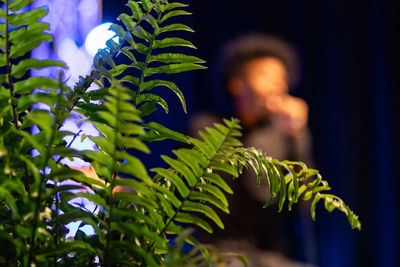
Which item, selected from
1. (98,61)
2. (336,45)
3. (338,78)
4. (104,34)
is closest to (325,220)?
(338,78)

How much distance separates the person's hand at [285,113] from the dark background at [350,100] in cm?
91

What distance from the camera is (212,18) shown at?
A: 2.65 m

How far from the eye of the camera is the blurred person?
1506mm

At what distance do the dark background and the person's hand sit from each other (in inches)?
35.9

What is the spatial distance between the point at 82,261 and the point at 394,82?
2889 millimetres

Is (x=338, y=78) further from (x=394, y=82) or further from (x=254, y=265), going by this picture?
(x=254, y=265)

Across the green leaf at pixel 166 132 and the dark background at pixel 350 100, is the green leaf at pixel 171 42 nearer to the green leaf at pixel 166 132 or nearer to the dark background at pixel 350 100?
the green leaf at pixel 166 132

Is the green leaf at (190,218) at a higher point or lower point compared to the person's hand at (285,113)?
lower

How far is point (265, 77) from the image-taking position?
1.81 metres

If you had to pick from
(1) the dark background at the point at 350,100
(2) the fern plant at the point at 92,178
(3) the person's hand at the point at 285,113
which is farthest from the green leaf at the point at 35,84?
(1) the dark background at the point at 350,100

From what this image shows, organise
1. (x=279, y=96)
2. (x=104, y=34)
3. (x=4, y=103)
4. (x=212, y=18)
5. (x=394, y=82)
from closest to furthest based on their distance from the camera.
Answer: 1. (x=4, y=103)
2. (x=279, y=96)
3. (x=104, y=34)
4. (x=212, y=18)
5. (x=394, y=82)

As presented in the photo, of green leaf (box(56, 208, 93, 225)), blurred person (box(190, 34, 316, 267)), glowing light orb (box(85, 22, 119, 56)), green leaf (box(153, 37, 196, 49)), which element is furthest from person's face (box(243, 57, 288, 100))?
green leaf (box(56, 208, 93, 225))

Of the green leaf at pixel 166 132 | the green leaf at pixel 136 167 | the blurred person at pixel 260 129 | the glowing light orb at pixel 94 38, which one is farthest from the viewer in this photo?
the glowing light orb at pixel 94 38

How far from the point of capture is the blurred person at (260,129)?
1.51 metres
